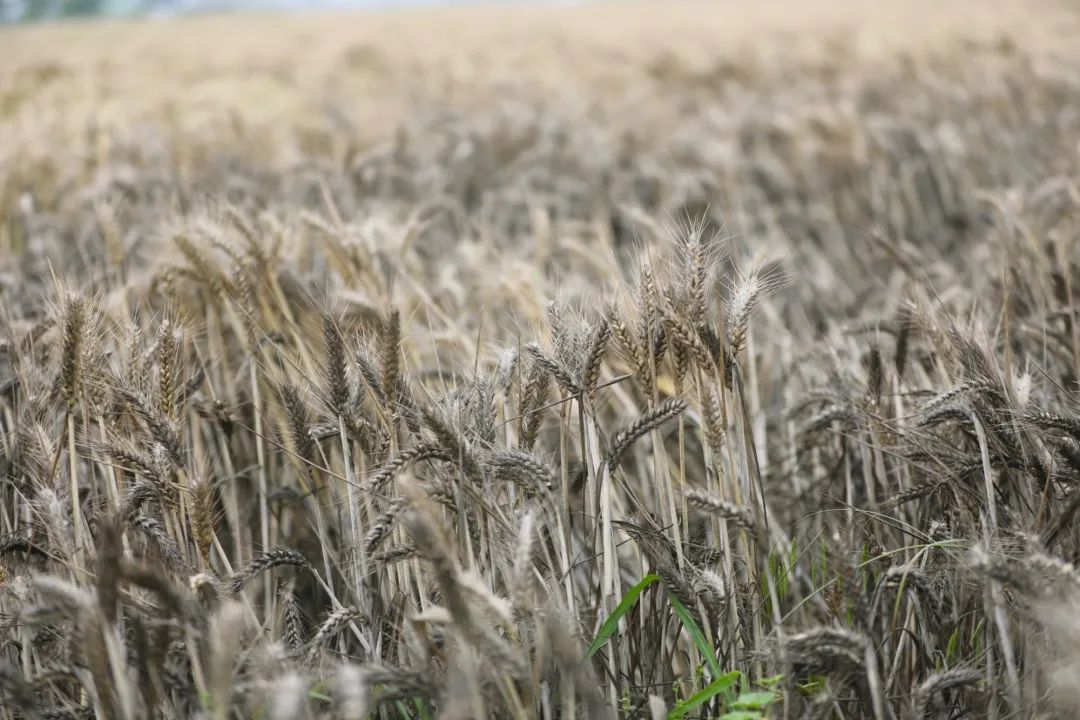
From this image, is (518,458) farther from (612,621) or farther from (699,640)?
(699,640)

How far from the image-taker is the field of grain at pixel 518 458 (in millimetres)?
1532

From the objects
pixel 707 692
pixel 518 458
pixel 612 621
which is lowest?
Answer: pixel 707 692

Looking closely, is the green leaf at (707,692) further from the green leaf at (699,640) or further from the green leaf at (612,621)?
the green leaf at (612,621)

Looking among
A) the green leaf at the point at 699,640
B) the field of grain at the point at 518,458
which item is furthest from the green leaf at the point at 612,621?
the green leaf at the point at 699,640

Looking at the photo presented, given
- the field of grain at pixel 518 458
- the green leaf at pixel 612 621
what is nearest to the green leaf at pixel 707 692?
the field of grain at pixel 518 458

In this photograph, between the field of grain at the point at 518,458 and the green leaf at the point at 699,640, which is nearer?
the field of grain at the point at 518,458

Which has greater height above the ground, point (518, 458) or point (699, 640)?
point (518, 458)

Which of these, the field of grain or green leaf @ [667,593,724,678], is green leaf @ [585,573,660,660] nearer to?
the field of grain

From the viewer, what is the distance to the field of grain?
5.03 ft

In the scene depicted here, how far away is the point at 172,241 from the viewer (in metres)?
2.68

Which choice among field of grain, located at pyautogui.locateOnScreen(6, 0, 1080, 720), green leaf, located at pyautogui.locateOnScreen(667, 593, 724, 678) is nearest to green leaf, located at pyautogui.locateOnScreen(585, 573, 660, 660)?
field of grain, located at pyautogui.locateOnScreen(6, 0, 1080, 720)

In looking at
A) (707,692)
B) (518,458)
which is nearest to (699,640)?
(707,692)

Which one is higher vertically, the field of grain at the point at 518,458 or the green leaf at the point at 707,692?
the field of grain at the point at 518,458

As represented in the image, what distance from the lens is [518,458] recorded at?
5.42 feet
